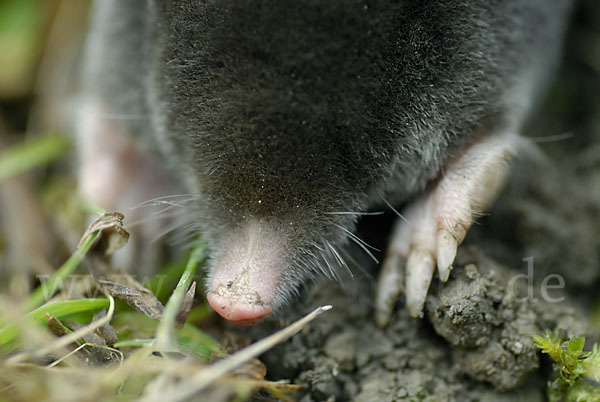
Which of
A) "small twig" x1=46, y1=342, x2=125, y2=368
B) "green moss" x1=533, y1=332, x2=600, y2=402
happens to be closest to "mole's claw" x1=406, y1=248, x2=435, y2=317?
"green moss" x1=533, y1=332, x2=600, y2=402

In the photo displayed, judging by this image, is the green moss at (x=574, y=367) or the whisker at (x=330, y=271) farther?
the whisker at (x=330, y=271)

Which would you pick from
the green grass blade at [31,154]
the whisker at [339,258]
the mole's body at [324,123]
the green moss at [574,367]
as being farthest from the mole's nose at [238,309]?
the green grass blade at [31,154]

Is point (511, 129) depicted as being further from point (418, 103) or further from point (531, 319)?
point (531, 319)

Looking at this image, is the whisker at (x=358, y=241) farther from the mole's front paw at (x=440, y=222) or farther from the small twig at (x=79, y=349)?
the small twig at (x=79, y=349)

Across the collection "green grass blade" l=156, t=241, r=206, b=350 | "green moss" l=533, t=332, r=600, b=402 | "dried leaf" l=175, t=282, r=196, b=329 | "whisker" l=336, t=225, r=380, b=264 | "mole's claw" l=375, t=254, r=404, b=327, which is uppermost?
"green grass blade" l=156, t=241, r=206, b=350

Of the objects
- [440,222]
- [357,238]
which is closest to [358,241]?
[357,238]

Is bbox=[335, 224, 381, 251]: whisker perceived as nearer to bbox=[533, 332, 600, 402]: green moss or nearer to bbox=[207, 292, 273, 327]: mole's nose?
bbox=[207, 292, 273, 327]: mole's nose

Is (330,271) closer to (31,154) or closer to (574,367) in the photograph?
(574,367)

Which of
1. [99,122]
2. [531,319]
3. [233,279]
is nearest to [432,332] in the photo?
[531,319]
